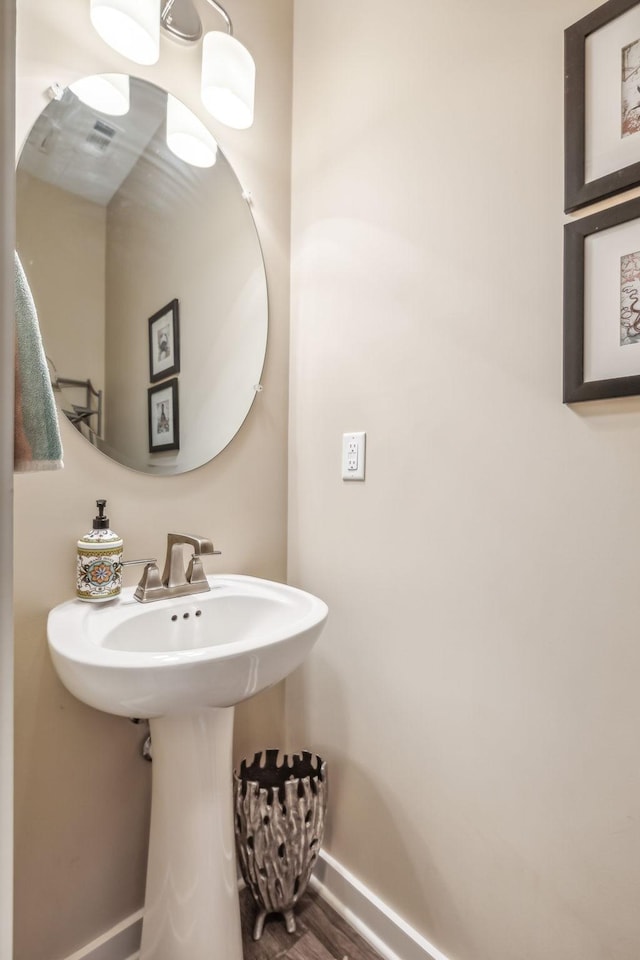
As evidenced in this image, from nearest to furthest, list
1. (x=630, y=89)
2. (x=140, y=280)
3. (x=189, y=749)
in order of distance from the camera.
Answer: (x=630, y=89)
(x=189, y=749)
(x=140, y=280)

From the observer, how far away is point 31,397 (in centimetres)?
55

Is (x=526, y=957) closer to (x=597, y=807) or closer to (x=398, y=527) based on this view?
(x=597, y=807)

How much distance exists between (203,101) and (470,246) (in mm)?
780

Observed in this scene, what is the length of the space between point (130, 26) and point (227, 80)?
217 millimetres

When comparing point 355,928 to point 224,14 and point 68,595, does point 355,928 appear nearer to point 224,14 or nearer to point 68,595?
point 68,595

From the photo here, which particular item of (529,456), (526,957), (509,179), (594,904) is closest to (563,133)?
(509,179)

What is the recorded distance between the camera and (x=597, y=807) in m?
0.74

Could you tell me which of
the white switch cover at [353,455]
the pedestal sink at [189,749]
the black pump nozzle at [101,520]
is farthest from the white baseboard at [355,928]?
the white switch cover at [353,455]

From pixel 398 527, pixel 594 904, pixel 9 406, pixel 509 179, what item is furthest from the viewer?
pixel 398 527

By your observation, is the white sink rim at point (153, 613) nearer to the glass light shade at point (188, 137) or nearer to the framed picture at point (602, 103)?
the framed picture at point (602, 103)

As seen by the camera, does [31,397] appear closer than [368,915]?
Yes

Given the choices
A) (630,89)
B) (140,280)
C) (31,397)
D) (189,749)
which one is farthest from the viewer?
(140,280)

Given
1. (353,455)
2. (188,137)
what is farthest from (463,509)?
(188,137)

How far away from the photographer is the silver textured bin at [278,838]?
102cm
